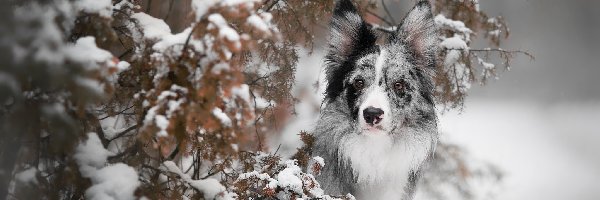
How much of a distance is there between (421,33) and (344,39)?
0.63 metres

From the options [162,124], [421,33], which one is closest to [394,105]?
[421,33]

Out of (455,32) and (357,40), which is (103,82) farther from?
(455,32)

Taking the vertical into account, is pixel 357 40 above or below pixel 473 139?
below

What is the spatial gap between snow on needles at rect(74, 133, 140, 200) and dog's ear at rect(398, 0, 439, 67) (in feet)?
8.54

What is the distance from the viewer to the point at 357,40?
5.07 metres

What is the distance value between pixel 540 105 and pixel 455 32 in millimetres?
21381

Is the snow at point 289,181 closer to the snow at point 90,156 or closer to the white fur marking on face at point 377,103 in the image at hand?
the white fur marking on face at point 377,103

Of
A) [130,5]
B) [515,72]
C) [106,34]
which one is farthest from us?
[515,72]

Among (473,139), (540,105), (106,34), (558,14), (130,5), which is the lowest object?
(106,34)

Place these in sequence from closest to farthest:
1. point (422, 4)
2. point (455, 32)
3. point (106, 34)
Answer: point (106, 34) < point (422, 4) < point (455, 32)

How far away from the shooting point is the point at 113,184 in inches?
128

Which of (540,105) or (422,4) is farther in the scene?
(540,105)

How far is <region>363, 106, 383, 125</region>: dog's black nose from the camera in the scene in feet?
14.8

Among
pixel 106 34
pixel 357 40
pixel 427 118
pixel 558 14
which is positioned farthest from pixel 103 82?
pixel 558 14
